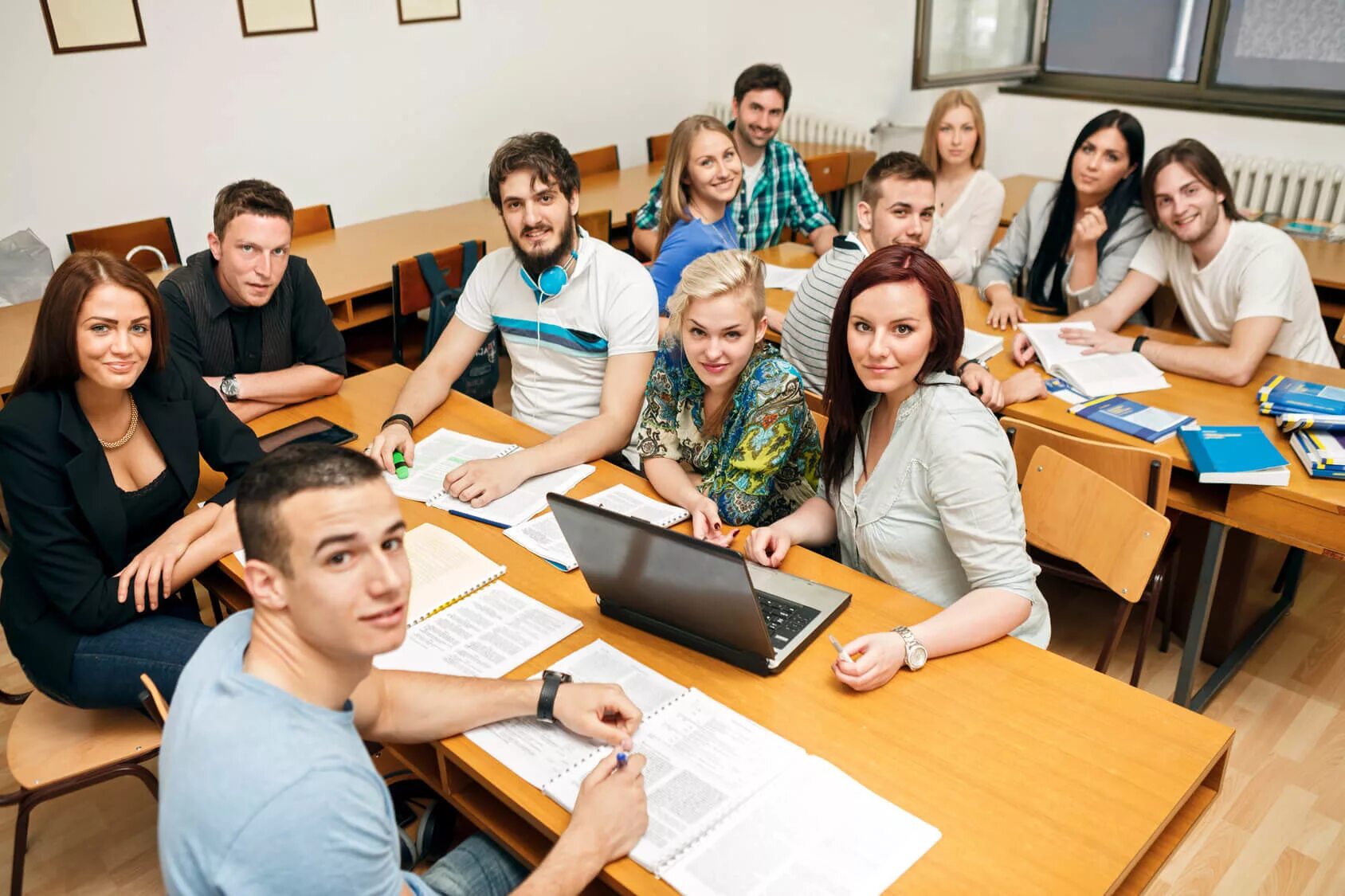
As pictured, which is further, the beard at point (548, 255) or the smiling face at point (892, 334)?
the beard at point (548, 255)

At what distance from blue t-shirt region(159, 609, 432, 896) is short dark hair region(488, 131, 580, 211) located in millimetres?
1652

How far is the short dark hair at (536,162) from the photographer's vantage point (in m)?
2.54

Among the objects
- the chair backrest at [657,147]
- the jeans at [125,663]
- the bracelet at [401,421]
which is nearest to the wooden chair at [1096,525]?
the bracelet at [401,421]

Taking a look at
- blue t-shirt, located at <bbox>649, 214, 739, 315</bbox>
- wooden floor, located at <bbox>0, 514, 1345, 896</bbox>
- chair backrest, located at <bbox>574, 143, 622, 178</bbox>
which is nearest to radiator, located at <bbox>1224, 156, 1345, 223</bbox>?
wooden floor, located at <bbox>0, 514, 1345, 896</bbox>

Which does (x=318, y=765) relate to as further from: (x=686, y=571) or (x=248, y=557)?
(x=686, y=571)

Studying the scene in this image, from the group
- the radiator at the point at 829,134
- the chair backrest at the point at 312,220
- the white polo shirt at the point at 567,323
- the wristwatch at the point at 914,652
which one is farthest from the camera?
the radiator at the point at 829,134

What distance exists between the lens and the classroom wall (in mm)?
3939

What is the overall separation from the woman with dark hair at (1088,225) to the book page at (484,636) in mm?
2088

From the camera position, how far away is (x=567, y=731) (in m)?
1.55

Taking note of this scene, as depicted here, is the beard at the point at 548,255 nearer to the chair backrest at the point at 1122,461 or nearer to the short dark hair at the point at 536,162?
the short dark hair at the point at 536,162

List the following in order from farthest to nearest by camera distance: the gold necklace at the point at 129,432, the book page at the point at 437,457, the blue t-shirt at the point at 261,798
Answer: the book page at the point at 437,457
the gold necklace at the point at 129,432
the blue t-shirt at the point at 261,798

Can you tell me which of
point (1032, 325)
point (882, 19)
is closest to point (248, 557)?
point (1032, 325)

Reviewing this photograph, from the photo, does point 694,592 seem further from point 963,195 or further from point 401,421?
point 963,195

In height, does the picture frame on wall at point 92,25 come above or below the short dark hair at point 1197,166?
above
